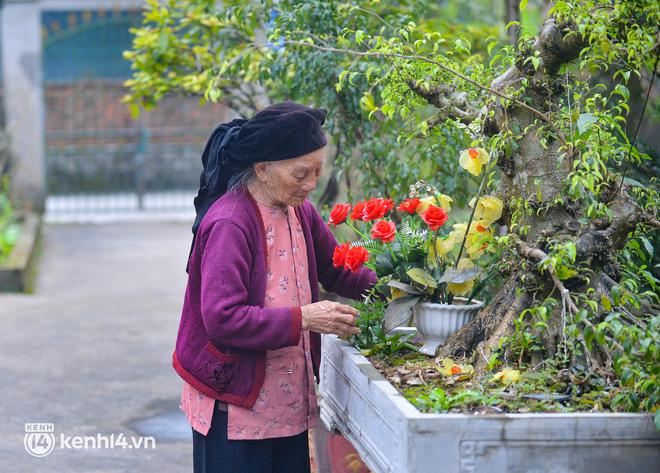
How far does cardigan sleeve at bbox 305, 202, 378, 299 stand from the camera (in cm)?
270

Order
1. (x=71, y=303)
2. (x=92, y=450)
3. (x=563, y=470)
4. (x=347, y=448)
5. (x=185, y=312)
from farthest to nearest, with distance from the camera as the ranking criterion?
(x=71, y=303), (x=92, y=450), (x=347, y=448), (x=185, y=312), (x=563, y=470)

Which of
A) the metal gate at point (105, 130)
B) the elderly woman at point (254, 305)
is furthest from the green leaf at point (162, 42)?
the metal gate at point (105, 130)

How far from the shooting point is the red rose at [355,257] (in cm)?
235

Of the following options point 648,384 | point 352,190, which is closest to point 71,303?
point 352,190

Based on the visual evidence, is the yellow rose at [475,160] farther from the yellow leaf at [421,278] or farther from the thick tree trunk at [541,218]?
the yellow leaf at [421,278]

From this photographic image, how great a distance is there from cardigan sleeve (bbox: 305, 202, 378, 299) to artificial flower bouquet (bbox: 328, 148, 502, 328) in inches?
4.8

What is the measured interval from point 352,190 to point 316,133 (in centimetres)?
184

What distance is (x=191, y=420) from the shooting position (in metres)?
2.42

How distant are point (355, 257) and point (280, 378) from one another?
450mm

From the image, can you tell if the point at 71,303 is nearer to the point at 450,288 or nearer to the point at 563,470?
the point at 450,288

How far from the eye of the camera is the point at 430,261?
8.39ft

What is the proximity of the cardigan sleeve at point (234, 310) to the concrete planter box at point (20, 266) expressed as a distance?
6.00 m

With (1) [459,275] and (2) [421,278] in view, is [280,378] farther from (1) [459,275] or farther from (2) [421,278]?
(1) [459,275]

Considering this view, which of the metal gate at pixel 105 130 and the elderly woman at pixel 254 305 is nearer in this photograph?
the elderly woman at pixel 254 305
